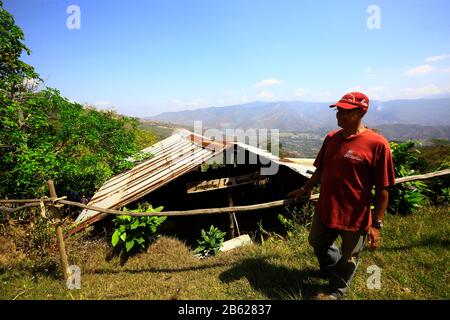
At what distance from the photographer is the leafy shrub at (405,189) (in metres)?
5.64

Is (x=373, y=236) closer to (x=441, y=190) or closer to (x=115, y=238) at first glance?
(x=115, y=238)

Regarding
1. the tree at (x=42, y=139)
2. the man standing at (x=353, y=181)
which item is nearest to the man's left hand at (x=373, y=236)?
the man standing at (x=353, y=181)

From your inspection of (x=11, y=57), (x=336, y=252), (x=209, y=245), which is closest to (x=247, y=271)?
(x=336, y=252)

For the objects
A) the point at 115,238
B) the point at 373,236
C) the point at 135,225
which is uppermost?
the point at 373,236

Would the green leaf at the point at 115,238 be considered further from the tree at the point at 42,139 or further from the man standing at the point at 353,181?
the man standing at the point at 353,181

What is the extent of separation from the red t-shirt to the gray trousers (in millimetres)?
187

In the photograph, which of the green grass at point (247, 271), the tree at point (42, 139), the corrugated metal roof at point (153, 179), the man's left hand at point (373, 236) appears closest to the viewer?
the man's left hand at point (373, 236)

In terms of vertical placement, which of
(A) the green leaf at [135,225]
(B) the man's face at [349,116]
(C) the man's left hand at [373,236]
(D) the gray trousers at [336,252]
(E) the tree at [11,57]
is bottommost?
(A) the green leaf at [135,225]

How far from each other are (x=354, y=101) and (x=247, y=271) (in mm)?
3272

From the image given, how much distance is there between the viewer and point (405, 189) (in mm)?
5758

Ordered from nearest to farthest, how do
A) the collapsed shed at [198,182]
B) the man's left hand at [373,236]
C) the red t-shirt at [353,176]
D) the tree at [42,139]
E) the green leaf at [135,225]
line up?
the red t-shirt at [353,176]
the man's left hand at [373,236]
the green leaf at [135,225]
the collapsed shed at [198,182]
the tree at [42,139]

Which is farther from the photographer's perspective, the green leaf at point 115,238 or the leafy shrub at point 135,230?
the leafy shrub at point 135,230

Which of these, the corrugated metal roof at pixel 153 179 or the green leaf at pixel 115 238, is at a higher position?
the corrugated metal roof at pixel 153 179

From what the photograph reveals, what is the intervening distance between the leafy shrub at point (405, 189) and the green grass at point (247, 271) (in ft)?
0.87
